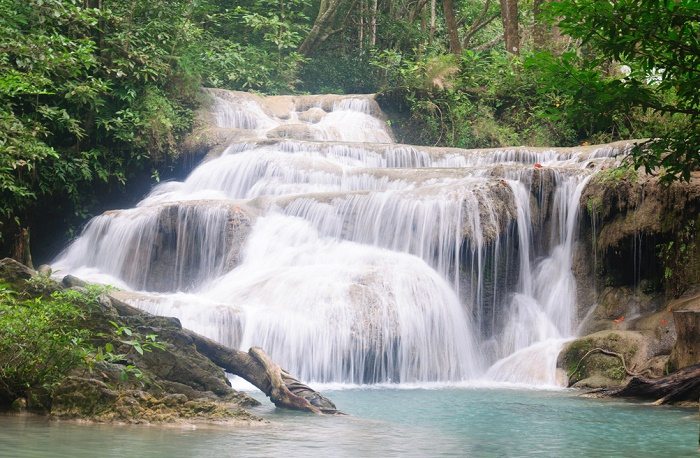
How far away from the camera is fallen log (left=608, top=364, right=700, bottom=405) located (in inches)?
375

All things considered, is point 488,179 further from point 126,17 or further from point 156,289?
point 126,17

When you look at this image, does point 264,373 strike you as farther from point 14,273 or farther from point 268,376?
point 14,273

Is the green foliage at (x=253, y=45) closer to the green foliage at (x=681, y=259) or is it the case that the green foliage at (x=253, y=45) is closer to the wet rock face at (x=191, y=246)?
the wet rock face at (x=191, y=246)

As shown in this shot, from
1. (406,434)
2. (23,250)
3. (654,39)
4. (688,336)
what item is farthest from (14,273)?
(688,336)

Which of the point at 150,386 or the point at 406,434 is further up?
the point at 150,386

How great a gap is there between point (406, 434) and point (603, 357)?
5.47 metres

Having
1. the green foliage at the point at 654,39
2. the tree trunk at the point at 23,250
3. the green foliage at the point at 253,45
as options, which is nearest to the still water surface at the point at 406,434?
the green foliage at the point at 654,39

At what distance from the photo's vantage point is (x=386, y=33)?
30453 millimetres

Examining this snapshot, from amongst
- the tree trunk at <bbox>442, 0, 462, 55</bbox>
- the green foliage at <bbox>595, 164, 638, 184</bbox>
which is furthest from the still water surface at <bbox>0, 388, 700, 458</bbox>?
the tree trunk at <bbox>442, 0, 462, 55</bbox>

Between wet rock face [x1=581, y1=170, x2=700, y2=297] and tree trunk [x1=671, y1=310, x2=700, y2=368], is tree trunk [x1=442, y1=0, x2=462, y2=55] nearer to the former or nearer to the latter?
wet rock face [x1=581, y1=170, x2=700, y2=297]

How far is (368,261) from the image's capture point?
13.6 m

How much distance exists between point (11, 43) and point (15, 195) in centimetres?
378

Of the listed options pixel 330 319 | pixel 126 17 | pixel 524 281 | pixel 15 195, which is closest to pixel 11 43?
pixel 15 195

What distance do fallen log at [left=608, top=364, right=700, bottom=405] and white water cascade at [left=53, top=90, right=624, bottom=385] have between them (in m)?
1.97
